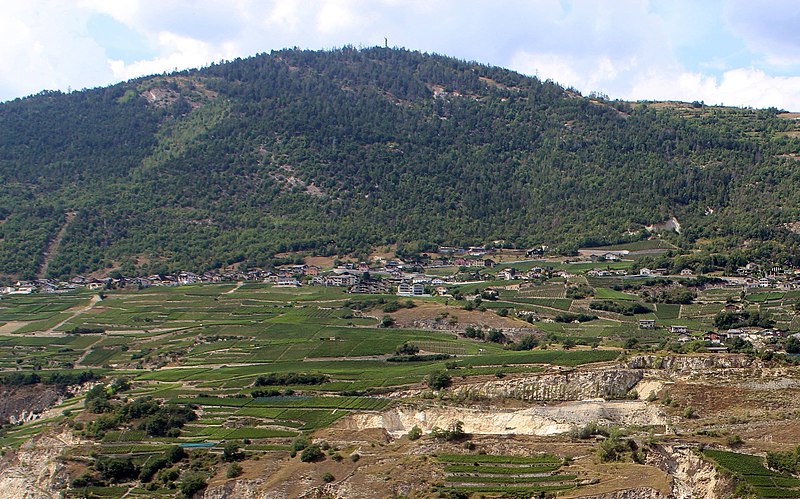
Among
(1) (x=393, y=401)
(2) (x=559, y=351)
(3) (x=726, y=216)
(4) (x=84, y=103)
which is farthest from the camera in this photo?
(4) (x=84, y=103)

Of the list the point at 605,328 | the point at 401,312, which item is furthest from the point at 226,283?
the point at 605,328

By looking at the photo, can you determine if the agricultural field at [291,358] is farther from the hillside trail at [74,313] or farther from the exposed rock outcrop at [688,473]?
the exposed rock outcrop at [688,473]

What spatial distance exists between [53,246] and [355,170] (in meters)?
53.7

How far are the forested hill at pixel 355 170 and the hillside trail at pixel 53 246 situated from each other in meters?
0.29

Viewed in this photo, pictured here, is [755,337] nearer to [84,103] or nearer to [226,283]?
[226,283]

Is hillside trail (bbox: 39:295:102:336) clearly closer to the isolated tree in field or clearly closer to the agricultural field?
the agricultural field

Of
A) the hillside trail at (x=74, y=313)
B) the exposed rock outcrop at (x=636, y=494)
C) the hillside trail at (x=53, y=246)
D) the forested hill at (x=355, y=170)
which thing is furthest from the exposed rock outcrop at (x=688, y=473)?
the hillside trail at (x=53, y=246)

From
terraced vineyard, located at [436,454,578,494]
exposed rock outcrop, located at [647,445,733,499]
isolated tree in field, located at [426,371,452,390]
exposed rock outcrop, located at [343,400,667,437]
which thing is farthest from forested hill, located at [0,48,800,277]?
terraced vineyard, located at [436,454,578,494]

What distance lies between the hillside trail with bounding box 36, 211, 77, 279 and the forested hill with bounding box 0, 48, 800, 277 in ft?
0.95

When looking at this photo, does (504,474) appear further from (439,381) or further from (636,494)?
(439,381)

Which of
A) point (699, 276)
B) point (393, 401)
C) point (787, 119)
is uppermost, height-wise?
point (787, 119)

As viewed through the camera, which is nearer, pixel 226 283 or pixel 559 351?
pixel 559 351

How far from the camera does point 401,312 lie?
90.3 m

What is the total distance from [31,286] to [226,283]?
2496 cm
